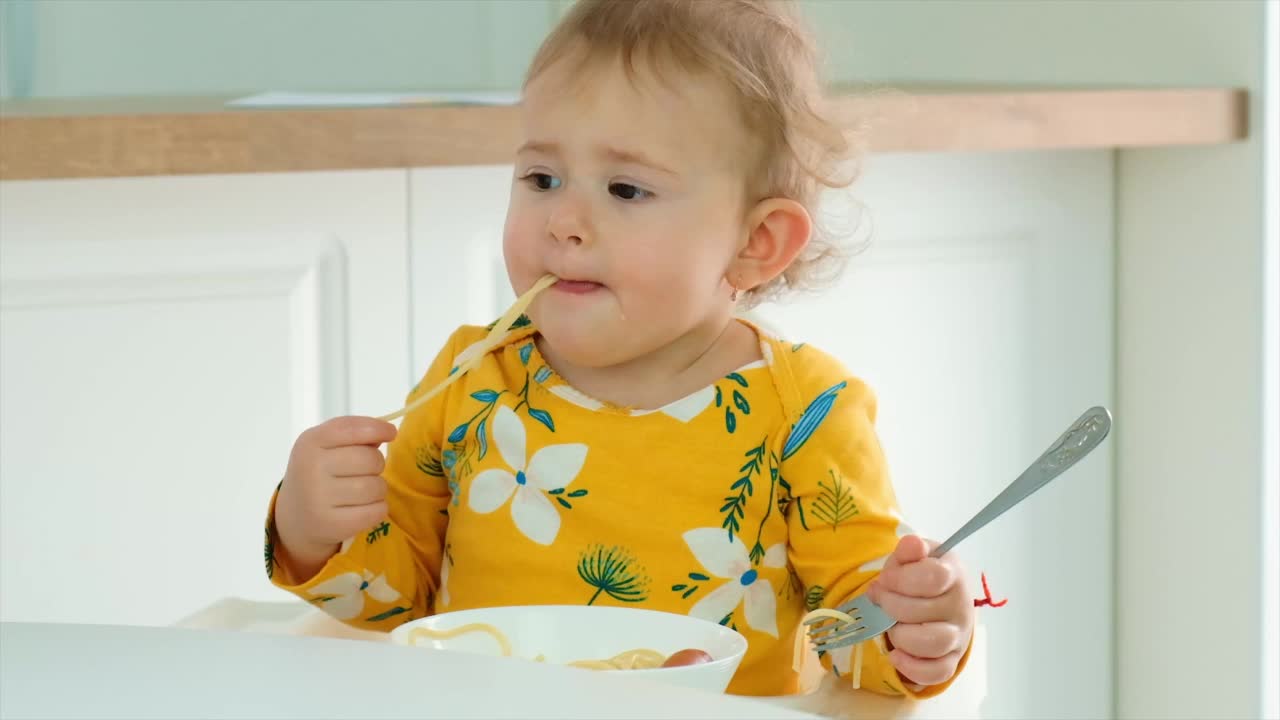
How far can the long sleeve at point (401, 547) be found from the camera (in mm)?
810

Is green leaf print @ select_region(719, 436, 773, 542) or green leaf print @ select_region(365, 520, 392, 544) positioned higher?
green leaf print @ select_region(719, 436, 773, 542)

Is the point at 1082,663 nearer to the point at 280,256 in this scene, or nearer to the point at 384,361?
the point at 384,361

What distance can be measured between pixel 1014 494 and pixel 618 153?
27 cm

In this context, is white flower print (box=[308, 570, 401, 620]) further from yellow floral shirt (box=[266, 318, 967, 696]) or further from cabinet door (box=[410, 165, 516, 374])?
cabinet door (box=[410, 165, 516, 374])

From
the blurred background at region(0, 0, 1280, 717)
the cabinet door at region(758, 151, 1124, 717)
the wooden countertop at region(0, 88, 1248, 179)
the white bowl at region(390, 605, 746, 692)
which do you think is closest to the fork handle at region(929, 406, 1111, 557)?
the white bowl at region(390, 605, 746, 692)

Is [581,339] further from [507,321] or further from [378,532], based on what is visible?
[378,532]

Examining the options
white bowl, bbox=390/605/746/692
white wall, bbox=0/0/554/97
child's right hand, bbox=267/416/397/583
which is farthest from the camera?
white wall, bbox=0/0/554/97

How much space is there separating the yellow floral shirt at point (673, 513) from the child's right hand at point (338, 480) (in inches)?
1.7

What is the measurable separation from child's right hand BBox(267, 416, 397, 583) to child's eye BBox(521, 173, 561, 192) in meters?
0.14

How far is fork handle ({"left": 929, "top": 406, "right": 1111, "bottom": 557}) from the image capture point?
2.04 feet

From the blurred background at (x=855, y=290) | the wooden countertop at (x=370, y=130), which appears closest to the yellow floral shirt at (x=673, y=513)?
the wooden countertop at (x=370, y=130)

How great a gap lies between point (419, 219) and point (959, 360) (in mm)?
542

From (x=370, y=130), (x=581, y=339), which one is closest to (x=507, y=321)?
(x=581, y=339)

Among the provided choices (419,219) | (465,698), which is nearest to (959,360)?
(419,219)
